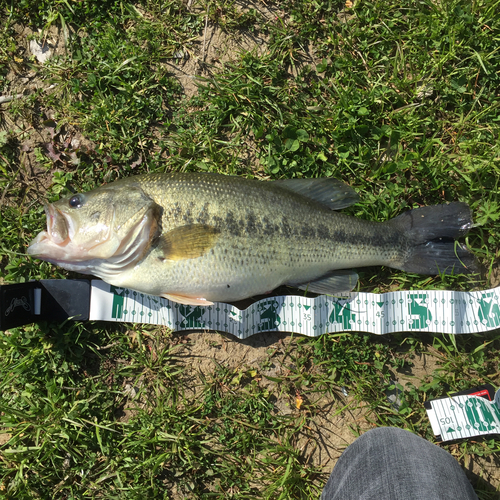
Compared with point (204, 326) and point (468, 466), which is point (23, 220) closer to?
point (204, 326)

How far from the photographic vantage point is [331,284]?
11.0 feet

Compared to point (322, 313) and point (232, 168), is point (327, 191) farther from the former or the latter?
point (322, 313)

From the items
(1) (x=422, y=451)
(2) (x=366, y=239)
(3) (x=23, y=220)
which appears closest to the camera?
(1) (x=422, y=451)

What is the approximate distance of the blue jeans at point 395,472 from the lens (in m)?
2.84

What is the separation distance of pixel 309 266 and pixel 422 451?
5.99 feet

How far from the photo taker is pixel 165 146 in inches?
140

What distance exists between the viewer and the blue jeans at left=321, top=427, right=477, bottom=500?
2.84 meters

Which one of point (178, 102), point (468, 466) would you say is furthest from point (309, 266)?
point (468, 466)

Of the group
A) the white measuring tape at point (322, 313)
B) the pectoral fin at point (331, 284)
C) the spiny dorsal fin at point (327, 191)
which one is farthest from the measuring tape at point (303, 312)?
the spiny dorsal fin at point (327, 191)

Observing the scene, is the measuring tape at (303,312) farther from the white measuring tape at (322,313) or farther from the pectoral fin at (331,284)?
the pectoral fin at (331,284)

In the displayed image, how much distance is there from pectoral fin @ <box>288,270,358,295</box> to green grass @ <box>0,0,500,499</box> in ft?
1.06

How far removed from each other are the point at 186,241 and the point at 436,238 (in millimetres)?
2290

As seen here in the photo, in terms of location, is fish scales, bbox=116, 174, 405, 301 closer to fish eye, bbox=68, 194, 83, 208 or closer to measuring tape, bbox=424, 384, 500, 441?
fish eye, bbox=68, 194, 83, 208

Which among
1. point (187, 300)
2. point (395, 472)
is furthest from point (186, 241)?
point (395, 472)
